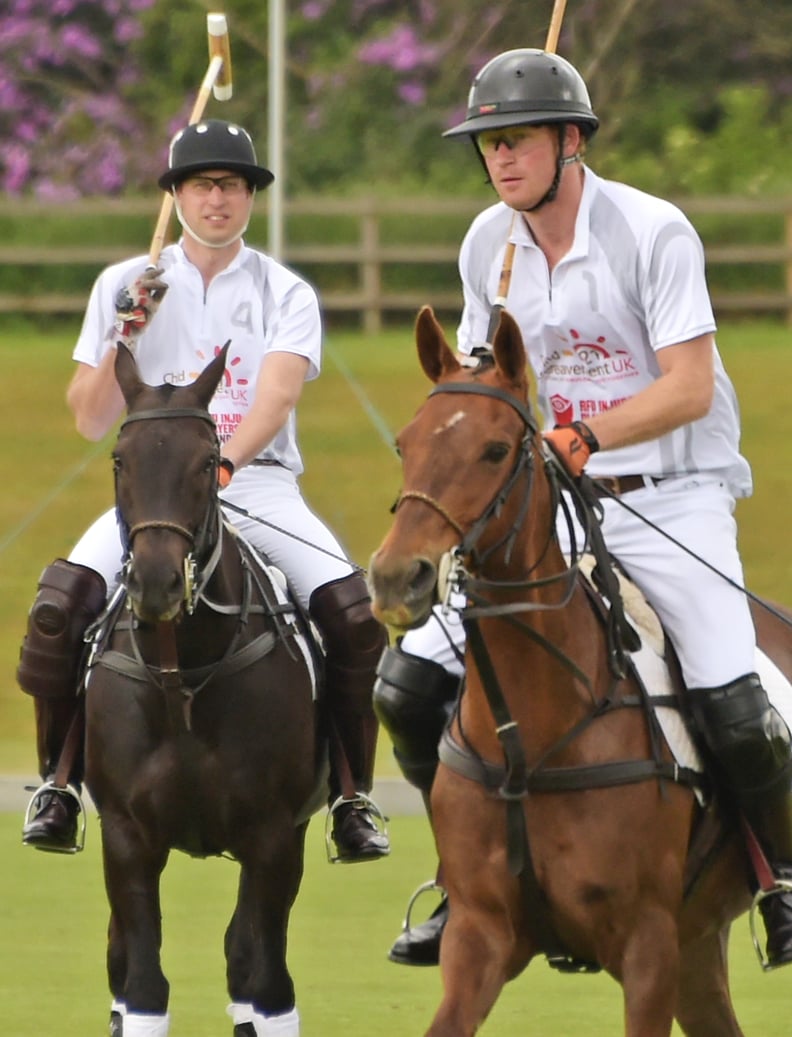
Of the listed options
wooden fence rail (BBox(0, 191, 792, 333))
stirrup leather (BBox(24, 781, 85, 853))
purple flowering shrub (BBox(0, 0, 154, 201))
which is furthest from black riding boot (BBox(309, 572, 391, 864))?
purple flowering shrub (BBox(0, 0, 154, 201))

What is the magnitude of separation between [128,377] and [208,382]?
0.65 ft

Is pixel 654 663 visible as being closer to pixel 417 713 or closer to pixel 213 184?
pixel 417 713

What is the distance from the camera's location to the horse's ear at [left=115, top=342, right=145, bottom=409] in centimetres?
605

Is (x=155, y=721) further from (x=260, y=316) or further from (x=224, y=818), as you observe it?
(x=260, y=316)

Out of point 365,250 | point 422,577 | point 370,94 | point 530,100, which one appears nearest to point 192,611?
point 530,100

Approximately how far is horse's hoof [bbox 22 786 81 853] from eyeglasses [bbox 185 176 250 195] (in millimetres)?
1698

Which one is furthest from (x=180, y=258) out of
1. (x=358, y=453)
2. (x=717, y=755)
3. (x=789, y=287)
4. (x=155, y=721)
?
(x=789, y=287)

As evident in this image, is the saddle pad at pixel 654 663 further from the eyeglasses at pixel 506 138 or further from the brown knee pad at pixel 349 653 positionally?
the brown knee pad at pixel 349 653

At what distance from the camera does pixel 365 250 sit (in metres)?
20.5

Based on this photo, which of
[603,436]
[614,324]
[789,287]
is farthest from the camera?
[789,287]

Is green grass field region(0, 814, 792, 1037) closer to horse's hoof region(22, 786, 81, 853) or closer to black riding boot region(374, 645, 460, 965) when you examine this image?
horse's hoof region(22, 786, 81, 853)

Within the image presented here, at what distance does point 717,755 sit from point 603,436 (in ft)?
2.66

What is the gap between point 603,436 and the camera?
199 inches

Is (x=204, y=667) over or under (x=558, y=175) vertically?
under
